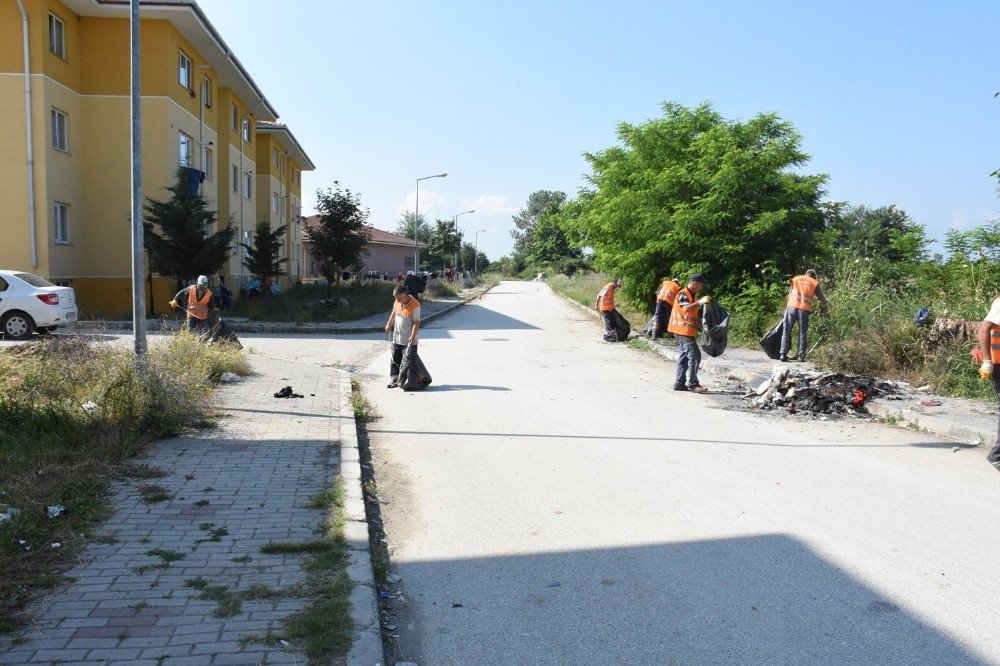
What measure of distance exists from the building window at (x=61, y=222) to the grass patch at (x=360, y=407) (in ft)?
52.3

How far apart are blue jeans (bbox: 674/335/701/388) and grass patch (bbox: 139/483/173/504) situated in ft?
25.5

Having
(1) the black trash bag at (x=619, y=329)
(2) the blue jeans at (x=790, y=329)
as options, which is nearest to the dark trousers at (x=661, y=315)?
(1) the black trash bag at (x=619, y=329)

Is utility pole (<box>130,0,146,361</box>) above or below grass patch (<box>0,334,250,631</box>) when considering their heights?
above

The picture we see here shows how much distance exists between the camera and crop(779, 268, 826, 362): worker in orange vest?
13.6m

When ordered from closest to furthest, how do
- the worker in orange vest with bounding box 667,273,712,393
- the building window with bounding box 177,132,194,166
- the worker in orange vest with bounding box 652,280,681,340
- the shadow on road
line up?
the shadow on road
the worker in orange vest with bounding box 667,273,712,393
the worker in orange vest with bounding box 652,280,681,340
the building window with bounding box 177,132,194,166

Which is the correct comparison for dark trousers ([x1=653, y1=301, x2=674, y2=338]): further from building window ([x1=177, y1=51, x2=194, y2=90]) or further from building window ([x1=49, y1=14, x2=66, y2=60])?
building window ([x1=49, y1=14, x2=66, y2=60])

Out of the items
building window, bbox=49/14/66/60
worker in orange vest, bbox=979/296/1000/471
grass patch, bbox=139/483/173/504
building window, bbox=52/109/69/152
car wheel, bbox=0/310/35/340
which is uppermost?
building window, bbox=49/14/66/60

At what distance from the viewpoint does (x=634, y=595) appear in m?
4.17

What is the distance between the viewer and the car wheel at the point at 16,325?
1667cm

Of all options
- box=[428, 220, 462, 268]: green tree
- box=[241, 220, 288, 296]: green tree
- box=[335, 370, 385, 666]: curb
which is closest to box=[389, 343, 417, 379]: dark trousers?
box=[335, 370, 385, 666]: curb

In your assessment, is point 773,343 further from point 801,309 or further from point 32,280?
point 32,280

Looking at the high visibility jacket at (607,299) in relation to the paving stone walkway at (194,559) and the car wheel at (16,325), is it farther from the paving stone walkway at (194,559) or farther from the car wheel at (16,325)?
the car wheel at (16,325)

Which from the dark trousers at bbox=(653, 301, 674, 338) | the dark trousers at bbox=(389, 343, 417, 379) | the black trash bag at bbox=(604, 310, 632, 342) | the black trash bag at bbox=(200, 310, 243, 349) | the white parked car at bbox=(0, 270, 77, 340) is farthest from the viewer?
the black trash bag at bbox=(604, 310, 632, 342)

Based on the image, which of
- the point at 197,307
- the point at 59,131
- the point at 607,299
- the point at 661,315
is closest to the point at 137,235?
the point at 197,307
